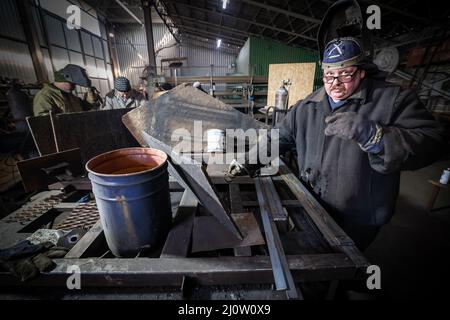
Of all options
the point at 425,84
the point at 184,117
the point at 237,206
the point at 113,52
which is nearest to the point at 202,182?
the point at 237,206

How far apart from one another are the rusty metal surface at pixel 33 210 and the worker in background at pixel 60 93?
8.79ft

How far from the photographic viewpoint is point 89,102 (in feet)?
16.7

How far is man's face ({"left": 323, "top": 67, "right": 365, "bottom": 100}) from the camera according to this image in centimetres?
139

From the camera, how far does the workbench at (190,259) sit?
926 mm

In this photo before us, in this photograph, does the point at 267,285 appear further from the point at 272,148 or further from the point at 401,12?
the point at 401,12

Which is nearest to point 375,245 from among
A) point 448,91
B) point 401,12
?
point 448,91

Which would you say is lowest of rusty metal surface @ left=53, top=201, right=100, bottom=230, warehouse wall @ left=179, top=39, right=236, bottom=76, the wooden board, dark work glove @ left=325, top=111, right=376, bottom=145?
rusty metal surface @ left=53, top=201, right=100, bottom=230

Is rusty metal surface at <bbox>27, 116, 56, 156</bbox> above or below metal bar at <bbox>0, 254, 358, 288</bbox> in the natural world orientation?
above

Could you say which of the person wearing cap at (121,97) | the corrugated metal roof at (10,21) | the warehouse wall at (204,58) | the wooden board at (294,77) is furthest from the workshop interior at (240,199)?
the warehouse wall at (204,58)

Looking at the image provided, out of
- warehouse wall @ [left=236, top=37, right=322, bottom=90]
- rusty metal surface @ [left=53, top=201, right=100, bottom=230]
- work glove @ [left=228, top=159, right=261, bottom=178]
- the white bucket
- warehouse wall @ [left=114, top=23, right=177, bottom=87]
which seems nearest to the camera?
rusty metal surface @ [left=53, top=201, right=100, bottom=230]

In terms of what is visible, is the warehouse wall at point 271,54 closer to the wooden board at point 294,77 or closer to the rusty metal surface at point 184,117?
the wooden board at point 294,77

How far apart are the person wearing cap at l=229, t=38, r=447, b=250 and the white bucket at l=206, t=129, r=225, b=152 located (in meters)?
0.74

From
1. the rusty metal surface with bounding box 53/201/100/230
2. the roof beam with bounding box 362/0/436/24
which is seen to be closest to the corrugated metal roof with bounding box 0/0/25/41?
the rusty metal surface with bounding box 53/201/100/230

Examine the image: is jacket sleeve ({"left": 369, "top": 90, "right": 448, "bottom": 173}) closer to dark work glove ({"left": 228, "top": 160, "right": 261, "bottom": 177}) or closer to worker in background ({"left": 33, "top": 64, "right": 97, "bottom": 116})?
dark work glove ({"left": 228, "top": 160, "right": 261, "bottom": 177})
